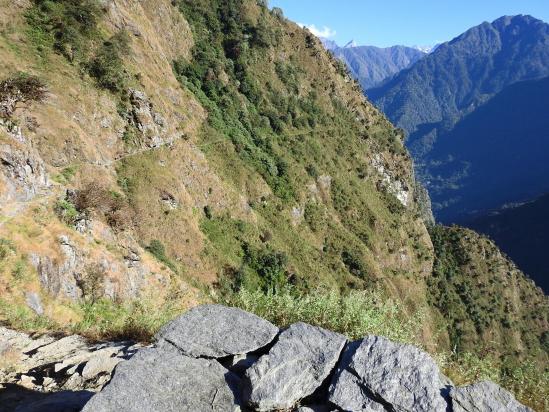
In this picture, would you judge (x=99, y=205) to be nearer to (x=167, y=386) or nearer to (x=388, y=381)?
(x=167, y=386)

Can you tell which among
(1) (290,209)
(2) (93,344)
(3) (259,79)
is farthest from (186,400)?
(3) (259,79)

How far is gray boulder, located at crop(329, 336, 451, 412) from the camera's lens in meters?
5.65

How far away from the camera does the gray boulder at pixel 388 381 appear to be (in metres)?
5.65

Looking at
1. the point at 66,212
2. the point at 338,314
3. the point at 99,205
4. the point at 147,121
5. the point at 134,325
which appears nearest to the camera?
the point at 338,314

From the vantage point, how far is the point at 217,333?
7008 millimetres

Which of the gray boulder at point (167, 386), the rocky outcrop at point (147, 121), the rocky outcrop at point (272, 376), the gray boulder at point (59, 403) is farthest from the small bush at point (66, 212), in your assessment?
the rocky outcrop at point (147, 121)

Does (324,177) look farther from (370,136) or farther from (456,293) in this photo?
(456,293)

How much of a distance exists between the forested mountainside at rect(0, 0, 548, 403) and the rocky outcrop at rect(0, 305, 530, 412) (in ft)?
11.4

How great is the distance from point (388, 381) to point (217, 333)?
2.72 meters

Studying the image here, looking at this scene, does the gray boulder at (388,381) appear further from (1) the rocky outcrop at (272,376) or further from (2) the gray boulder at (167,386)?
(2) the gray boulder at (167,386)

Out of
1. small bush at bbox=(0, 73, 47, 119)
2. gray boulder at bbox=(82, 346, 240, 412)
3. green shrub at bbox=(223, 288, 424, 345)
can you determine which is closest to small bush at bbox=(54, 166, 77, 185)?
small bush at bbox=(0, 73, 47, 119)

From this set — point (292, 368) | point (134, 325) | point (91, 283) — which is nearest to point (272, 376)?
point (292, 368)

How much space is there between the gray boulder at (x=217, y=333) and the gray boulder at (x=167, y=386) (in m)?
0.28

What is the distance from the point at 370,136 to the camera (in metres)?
119
